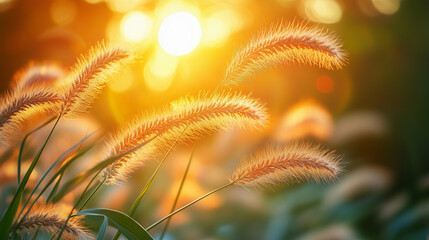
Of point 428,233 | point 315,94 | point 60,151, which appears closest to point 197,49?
point 315,94

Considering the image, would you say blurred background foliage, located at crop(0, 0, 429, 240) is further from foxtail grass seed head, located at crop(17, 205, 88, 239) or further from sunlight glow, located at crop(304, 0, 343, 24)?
foxtail grass seed head, located at crop(17, 205, 88, 239)

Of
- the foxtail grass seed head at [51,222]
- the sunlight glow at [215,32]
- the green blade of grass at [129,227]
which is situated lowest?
the green blade of grass at [129,227]

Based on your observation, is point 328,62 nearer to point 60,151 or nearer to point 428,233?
point 60,151

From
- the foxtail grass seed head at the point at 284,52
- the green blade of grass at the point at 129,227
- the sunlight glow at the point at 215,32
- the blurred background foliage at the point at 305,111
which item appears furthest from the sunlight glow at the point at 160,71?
the green blade of grass at the point at 129,227

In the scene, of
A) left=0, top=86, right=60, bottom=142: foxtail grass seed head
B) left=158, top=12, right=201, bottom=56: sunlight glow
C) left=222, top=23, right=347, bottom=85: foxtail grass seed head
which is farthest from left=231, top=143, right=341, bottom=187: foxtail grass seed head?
left=158, top=12, right=201, bottom=56: sunlight glow

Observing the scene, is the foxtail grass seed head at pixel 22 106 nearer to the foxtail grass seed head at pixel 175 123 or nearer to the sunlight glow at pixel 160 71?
the foxtail grass seed head at pixel 175 123
